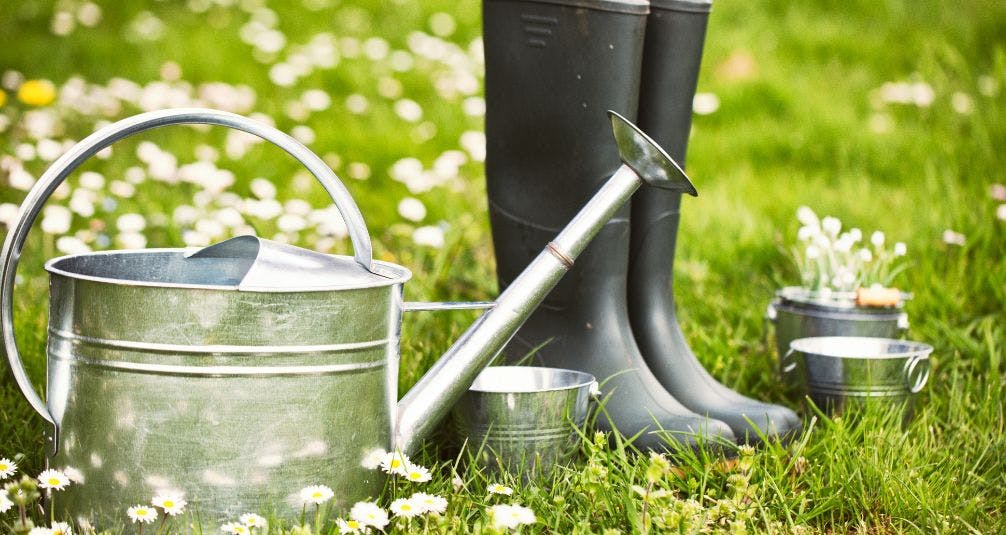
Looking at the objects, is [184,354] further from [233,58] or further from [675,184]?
[233,58]

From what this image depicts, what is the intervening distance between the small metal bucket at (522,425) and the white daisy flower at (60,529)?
1.57ft

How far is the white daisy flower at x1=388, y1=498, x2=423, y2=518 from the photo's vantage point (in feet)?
3.74

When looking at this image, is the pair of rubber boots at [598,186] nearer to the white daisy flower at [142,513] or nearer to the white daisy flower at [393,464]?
the white daisy flower at [393,464]

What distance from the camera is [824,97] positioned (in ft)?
12.1

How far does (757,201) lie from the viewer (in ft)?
9.36

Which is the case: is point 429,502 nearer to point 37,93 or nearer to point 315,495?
point 315,495

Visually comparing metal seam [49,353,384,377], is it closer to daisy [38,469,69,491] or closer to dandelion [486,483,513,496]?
daisy [38,469,69,491]

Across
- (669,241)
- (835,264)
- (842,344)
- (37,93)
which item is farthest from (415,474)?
(37,93)

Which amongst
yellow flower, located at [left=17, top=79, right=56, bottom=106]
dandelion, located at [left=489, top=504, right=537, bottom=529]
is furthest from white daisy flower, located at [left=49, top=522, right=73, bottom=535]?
yellow flower, located at [left=17, top=79, right=56, bottom=106]

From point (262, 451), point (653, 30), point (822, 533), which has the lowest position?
point (822, 533)

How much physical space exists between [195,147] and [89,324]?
2104 millimetres

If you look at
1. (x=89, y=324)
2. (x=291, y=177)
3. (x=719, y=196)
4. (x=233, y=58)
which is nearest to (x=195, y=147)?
(x=291, y=177)

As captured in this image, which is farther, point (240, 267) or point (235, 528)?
point (240, 267)

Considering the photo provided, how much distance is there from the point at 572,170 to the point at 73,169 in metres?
0.70
